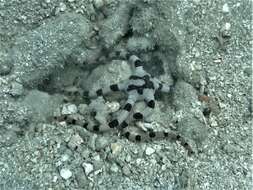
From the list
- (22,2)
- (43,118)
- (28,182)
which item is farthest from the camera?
(22,2)

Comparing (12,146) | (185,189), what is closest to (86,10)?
(12,146)

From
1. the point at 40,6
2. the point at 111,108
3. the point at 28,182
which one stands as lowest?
the point at 28,182

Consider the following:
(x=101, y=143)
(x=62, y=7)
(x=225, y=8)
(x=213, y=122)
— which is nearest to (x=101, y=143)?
(x=101, y=143)

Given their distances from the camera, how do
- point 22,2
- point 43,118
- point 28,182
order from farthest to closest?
point 22,2, point 43,118, point 28,182

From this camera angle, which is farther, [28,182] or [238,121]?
[238,121]

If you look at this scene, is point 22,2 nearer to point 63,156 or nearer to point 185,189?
point 63,156

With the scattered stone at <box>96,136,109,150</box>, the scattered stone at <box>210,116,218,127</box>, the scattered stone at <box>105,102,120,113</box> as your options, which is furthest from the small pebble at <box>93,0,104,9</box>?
the scattered stone at <box>210,116,218,127</box>
